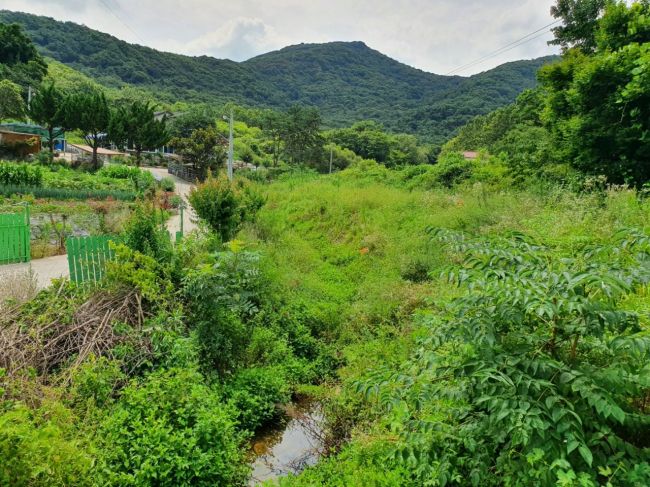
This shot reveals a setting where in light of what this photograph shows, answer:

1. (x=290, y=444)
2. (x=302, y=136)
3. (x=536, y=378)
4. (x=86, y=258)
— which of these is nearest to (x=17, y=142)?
(x=302, y=136)

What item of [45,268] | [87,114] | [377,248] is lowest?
[45,268]

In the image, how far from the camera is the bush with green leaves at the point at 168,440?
3.26 meters

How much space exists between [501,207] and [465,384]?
783cm

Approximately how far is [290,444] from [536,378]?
3478 millimetres

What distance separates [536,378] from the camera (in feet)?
7.42

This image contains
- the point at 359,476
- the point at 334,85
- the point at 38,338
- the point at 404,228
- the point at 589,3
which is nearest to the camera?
the point at 359,476

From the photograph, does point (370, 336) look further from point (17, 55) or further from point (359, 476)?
point (17, 55)

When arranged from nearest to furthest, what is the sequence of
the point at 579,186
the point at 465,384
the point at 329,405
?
the point at 465,384
the point at 329,405
the point at 579,186

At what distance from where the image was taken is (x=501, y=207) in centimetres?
932

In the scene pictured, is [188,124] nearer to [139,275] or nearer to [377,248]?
[377,248]

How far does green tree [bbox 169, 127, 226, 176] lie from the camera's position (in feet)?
104

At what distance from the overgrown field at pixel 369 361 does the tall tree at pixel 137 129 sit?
2862cm

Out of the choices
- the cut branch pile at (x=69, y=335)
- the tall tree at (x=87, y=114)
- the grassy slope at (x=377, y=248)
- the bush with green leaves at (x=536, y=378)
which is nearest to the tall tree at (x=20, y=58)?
the tall tree at (x=87, y=114)

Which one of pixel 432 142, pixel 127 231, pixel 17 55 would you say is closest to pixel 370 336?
pixel 127 231
